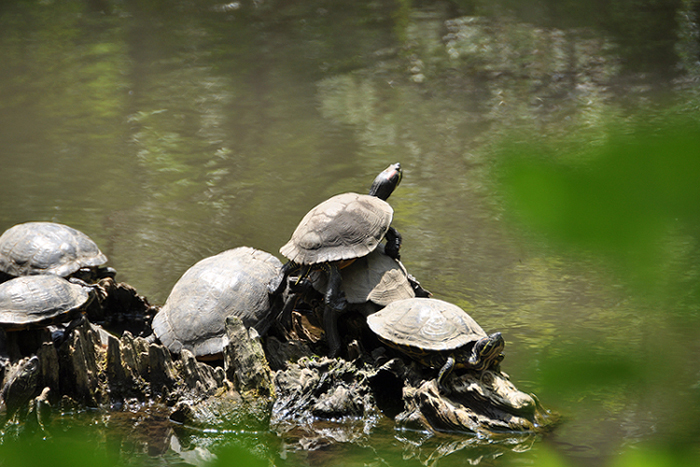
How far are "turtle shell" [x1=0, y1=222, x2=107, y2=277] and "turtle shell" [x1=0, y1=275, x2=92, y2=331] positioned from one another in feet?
2.60

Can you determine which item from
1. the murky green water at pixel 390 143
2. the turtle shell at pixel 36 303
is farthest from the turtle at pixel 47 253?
the turtle shell at pixel 36 303

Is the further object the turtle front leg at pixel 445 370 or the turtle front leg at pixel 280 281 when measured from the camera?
the turtle front leg at pixel 280 281

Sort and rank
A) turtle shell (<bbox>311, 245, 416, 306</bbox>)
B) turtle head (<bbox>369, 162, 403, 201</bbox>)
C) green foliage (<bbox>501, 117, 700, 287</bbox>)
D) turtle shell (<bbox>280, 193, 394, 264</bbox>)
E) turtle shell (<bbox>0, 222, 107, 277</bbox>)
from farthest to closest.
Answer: turtle shell (<bbox>0, 222, 107, 277</bbox>) < turtle head (<bbox>369, 162, 403, 201</bbox>) < turtle shell (<bbox>311, 245, 416, 306</bbox>) < turtle shell (<bbox>280, 193, 394, 264</bbox>) < green foliage (<bbox>501, 117, 700, 287</bbox>)

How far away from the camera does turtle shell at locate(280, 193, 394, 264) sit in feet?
10.7

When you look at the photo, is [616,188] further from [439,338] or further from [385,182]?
[385,182]

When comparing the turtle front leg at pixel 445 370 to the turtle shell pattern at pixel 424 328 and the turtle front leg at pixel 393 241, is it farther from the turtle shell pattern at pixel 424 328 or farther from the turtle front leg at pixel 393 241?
the turtle front leg at pixel 393 241

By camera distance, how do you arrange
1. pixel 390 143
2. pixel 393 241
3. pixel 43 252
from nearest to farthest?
pixel 393 241 < pixel 43 252 < pixel 390 143

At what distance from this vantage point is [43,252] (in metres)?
4.33

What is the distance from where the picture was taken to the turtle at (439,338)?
297cm

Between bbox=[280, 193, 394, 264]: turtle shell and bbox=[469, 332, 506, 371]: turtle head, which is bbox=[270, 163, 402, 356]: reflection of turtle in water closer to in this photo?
bbox=[280, 193, 394, 264]: turtle shell

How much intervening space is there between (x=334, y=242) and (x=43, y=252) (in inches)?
87.7

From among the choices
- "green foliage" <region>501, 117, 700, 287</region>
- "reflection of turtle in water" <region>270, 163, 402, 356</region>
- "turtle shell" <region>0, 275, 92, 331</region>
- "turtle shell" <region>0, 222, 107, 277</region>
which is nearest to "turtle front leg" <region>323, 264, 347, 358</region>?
"reflection of turtle in water" <region>270, 163, 402, 356</region>

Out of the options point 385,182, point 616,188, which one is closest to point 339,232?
point 385,182

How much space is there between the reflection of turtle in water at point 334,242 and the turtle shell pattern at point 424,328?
287mm
